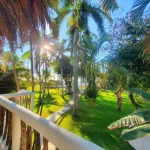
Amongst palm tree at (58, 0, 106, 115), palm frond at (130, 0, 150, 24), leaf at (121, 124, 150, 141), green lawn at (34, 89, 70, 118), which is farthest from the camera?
green lawn at (34, 89, 70, 118)

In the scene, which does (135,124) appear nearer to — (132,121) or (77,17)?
(132,121)

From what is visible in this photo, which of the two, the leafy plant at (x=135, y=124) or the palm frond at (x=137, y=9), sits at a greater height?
the palm frond at (x=137, y=9)

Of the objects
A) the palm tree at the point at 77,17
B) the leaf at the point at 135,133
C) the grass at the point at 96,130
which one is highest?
the palm tree at the point at 77,17

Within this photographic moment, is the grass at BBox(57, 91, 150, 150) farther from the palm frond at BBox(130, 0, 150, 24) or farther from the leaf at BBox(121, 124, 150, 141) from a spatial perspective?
the palm frond at BBox(130, 0, 150, 24)

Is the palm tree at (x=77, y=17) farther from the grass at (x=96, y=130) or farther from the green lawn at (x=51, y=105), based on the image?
the green lawn at (x=51, y=105)

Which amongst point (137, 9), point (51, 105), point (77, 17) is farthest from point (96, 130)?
point (77, 17)

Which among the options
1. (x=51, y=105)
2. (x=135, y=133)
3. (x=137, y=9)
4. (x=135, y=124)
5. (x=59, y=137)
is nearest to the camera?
(x=59, y=137)

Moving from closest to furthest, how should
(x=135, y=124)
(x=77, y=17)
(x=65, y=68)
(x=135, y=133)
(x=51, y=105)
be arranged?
(x=135, y=133), (x=135, y=124), (x=77, y=17), (x=51, y=105), (x=65, y=68)

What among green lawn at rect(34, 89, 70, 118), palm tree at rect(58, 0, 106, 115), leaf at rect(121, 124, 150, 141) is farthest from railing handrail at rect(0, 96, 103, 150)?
palm tree at rect(58, 0, 106, 115)

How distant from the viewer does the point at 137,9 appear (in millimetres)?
4176

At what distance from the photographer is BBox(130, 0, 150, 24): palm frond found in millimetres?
4024

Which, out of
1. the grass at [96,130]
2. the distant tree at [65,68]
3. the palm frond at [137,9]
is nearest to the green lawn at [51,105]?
the grass at [96,130]

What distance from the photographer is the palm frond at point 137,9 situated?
4.02m

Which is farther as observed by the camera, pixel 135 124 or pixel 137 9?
pixel 135 124
